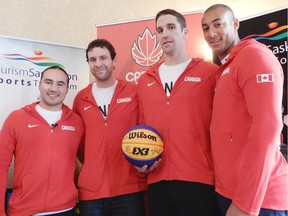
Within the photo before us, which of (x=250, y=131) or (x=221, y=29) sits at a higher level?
(x=221, y=29)

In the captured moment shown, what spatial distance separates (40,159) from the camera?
6.20ft

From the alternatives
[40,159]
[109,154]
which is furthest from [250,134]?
[40,159]

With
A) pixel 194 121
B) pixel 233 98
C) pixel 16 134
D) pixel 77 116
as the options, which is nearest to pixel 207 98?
pixel 194 121

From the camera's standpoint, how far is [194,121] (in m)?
1.79

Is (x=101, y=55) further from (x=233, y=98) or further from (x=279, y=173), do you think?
(x=279, y=173)

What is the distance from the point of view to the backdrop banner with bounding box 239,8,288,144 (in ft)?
8.03

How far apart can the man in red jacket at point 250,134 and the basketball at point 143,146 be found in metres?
0.34

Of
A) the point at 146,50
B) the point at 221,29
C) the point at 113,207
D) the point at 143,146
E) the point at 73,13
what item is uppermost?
the point at 73,13

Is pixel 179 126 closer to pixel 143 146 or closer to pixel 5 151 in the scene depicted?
pixel 143 146

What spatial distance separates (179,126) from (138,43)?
140cm

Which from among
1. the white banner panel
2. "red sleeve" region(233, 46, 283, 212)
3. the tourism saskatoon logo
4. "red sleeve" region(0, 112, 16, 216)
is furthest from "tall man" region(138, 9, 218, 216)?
the white banner panel

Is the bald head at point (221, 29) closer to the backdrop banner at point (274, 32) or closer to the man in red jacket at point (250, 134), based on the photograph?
the man in red jacket at point (250, 134)

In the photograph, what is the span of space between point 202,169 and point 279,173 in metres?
0.48

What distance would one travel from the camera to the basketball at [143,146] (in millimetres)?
1719
